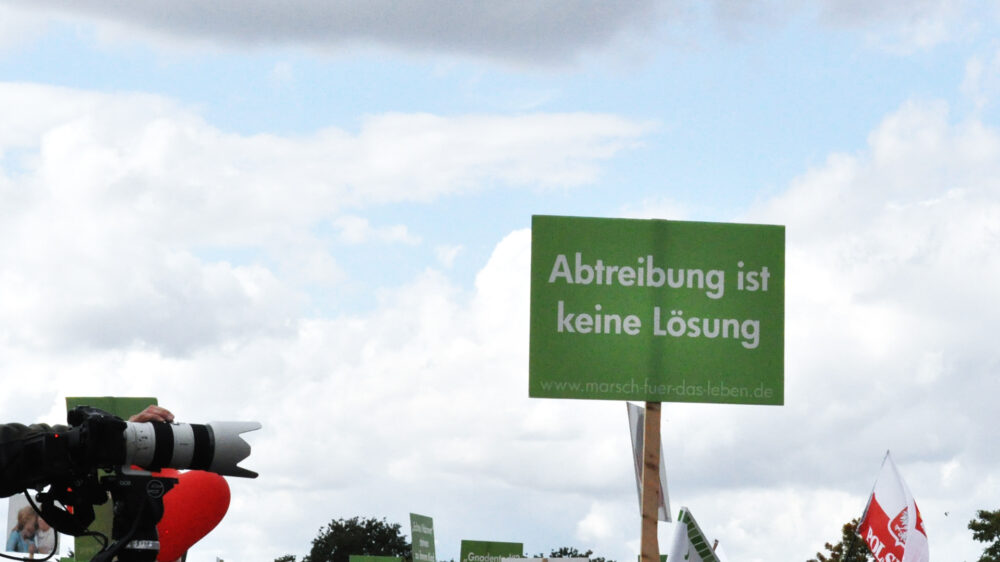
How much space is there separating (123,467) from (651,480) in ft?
11.0

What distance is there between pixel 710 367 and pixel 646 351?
Result: 34 centimetres

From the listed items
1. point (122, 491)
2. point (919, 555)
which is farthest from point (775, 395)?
point (919, 555)

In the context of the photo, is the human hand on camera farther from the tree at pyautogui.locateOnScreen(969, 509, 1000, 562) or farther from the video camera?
the tree at pyautogui.locateOnScreen(969, 509, 1000, 562)

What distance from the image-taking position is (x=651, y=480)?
8.22 metres

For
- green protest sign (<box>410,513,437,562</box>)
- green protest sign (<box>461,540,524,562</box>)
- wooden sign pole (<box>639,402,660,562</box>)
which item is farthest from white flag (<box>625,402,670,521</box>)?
green protest sign (<box>461,540,524,562</box>)

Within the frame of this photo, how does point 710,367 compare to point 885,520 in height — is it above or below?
below

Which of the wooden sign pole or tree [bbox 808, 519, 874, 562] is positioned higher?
tree [bbox 808, 519, 874, 562]

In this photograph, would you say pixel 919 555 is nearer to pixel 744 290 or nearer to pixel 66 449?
pixel 744 290

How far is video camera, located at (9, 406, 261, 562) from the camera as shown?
541 cm

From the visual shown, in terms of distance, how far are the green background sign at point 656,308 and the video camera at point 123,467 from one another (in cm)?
270

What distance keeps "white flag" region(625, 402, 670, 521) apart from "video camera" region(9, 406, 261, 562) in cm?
316

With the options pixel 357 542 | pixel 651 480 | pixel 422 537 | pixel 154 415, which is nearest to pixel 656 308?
pixel 651 480

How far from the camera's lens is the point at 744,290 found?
831cm

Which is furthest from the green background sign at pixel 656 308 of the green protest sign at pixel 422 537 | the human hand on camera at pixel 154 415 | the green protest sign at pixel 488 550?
the green protest sign at pixel 488 550
